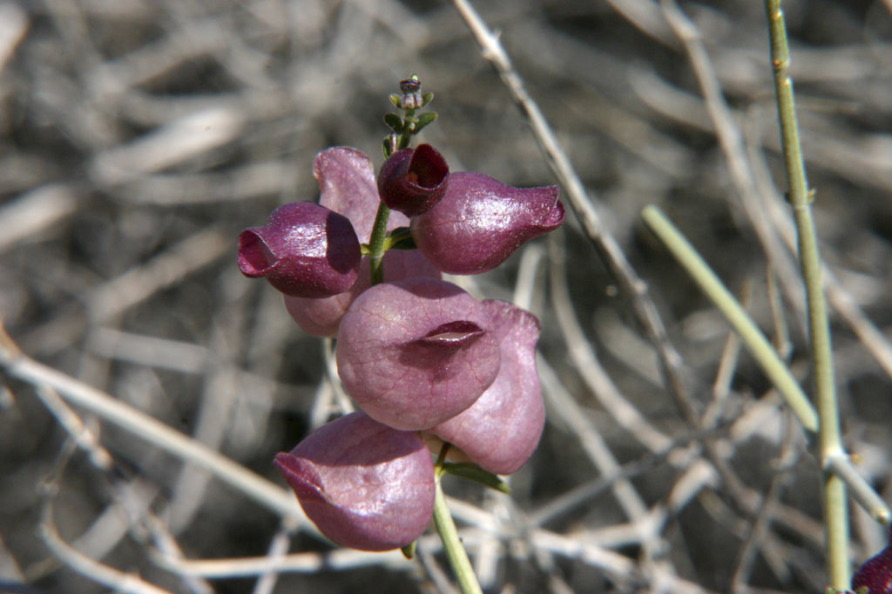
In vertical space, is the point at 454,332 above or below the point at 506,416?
above

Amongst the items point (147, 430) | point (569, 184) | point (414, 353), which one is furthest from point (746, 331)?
point (147, 430)

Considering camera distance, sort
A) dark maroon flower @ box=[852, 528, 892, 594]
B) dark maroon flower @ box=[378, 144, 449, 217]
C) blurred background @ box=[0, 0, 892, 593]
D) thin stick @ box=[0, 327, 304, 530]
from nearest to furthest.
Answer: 1. dark maroon flower @ box=[378, 144, 449, 217]
2. dark maroon flower @ box=[852, 528, 892, 594]
3. thin stick @ box=[0, 327, 304, 530]
4. blurred background @ box=[0, 0, 892, 593]

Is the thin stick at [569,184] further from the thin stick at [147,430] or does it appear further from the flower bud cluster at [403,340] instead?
the thin stick at [147,430]

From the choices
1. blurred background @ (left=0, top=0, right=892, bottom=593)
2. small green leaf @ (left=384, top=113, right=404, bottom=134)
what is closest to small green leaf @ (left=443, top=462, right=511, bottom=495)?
small green leaf @ (left=384, top=113, right=404, bottom=134)

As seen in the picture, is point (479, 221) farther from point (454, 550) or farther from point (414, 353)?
point (454, 550)

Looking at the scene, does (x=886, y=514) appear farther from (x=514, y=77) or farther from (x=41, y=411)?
(x=41, y=411)

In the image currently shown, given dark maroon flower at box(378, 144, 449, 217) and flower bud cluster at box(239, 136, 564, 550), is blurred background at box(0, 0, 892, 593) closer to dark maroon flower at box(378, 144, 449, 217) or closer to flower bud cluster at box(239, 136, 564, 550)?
flower bud cluster at box(239, 136, 564, 550)
